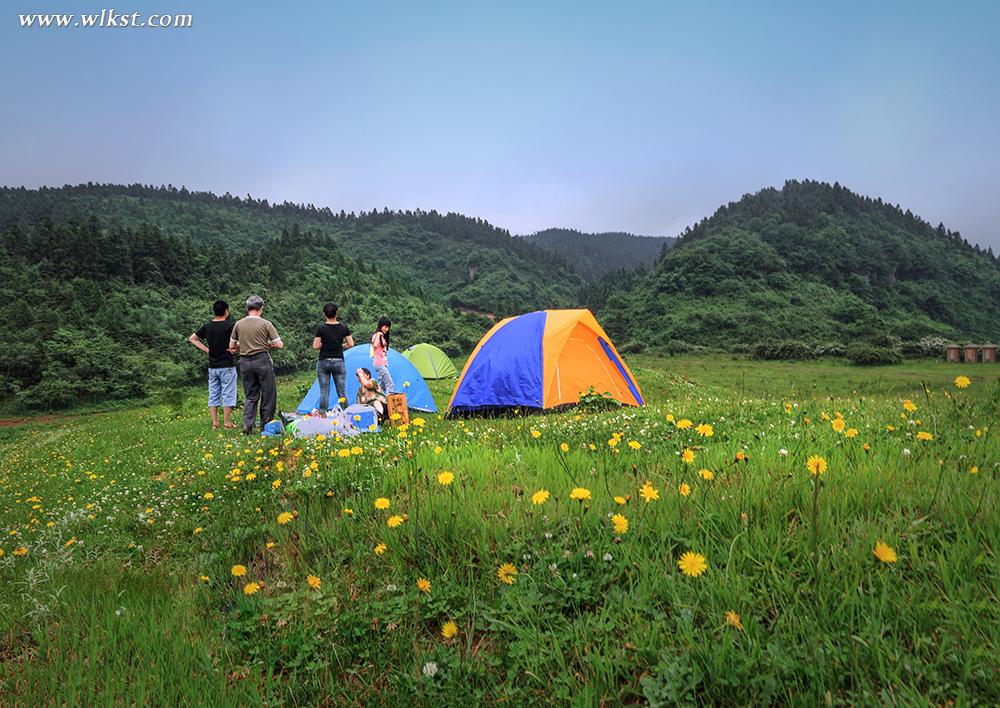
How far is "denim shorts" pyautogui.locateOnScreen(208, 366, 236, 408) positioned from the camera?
939 centimetres

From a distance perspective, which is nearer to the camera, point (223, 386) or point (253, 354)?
point (253, 354)

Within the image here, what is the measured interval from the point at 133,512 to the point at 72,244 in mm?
55619

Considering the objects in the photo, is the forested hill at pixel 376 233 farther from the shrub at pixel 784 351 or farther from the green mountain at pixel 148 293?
the shrub at pixel 784 351

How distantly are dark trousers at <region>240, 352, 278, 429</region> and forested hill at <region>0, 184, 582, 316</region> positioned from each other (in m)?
64.2

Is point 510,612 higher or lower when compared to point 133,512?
higher

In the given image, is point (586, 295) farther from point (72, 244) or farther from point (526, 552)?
point (526, 552)

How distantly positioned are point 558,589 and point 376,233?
169159 mm

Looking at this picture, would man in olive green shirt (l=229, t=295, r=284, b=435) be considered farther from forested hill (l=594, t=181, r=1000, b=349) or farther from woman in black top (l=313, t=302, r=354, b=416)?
forested hill (l=594, t=181, r=1000, b=349)

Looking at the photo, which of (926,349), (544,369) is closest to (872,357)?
(926,349)

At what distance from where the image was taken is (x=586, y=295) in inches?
4877

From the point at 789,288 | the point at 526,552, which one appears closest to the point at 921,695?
the point at 526,552

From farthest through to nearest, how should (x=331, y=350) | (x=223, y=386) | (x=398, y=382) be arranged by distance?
(x=398, y=382) → (x=223, y=386) → (x=331, y=350)

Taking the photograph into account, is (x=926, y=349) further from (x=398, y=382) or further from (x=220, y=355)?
(x=220, y=355)

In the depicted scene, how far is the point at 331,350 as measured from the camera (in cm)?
905
